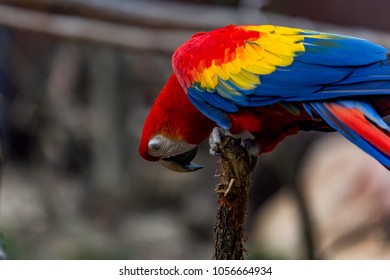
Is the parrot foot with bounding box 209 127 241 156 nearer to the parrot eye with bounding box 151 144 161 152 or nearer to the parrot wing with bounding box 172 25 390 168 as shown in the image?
the parrot wing with bounding box 172 25 390 168

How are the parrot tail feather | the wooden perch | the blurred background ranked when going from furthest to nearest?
the blurred background, the wooden perch, the parrot tail feather

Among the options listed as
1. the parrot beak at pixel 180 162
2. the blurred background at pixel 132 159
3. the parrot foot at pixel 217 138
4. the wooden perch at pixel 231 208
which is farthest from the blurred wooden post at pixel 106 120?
the wooden perch at pixel 231 208

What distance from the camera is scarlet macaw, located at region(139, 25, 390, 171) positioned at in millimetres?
1242

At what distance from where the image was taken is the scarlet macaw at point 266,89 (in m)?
1.24

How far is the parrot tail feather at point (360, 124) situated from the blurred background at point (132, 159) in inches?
46.9

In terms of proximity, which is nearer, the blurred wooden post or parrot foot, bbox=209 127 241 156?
parrot foot, bbox=209 127 241 156

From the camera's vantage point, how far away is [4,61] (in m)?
Result: 3.12

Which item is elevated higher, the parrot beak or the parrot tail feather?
the parrot beak

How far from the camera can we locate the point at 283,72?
132cm

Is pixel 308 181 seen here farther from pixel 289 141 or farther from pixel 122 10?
pixel 122 10

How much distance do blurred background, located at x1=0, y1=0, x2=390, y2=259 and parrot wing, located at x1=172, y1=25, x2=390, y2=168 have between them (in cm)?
109

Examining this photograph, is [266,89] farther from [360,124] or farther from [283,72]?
[360,124]

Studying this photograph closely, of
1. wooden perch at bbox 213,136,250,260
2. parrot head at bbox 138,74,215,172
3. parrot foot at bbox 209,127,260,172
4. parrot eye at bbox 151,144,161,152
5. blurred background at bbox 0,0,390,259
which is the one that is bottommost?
wooden perch at bbox 213,136,250,260

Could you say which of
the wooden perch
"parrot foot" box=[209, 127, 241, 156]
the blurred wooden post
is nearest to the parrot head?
"parrot foot" box=[209, 127, 241, 156]
